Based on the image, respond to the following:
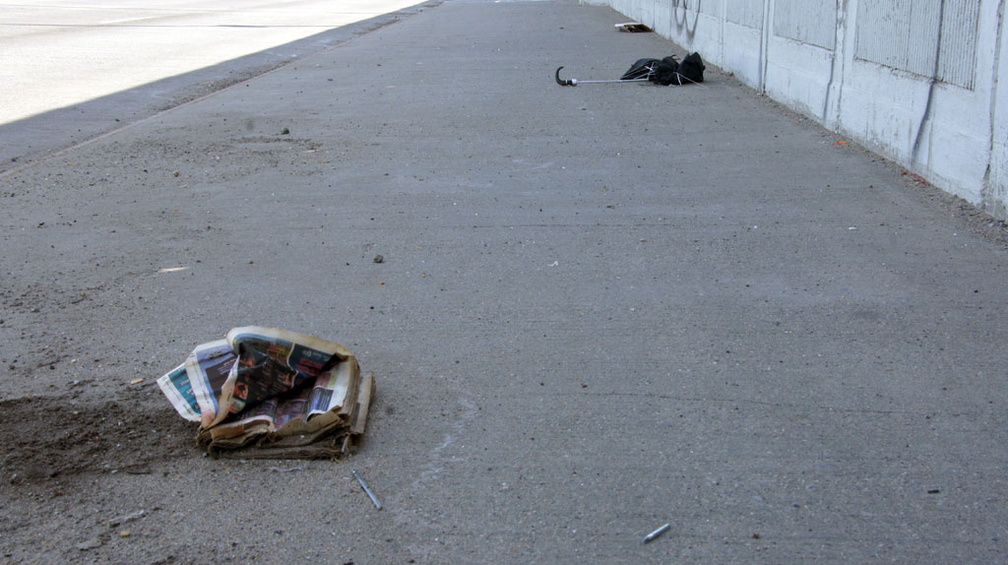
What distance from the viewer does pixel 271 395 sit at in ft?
13.0

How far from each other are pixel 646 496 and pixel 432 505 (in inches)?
30.8

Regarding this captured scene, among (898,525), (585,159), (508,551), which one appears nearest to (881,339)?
(898,525)

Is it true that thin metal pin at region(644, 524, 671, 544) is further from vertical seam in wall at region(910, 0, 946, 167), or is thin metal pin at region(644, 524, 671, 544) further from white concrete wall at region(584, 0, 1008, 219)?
vertical seam in wall at region(910, 0, 946, 167)

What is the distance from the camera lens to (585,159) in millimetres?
8883

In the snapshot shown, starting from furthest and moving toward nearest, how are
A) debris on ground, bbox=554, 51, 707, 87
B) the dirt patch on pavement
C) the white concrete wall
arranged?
→ debris on ground, bbox=554, 51, 707, 87
the white concrete wall
the dirt patch on pavement

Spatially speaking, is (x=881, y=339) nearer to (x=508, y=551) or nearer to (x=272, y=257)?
(x=508, y=551)

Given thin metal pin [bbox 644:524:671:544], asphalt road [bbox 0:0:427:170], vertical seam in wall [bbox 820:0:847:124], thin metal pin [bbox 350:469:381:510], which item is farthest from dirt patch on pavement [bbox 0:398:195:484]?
vertical seam in wall [bbox 820:0:847:124]

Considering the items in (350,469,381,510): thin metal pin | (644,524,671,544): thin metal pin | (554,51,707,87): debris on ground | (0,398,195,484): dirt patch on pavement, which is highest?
(554,51,707,87): debris on ground

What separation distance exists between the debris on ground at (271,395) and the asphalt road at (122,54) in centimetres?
643

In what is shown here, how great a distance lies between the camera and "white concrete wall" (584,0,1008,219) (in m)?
6.59

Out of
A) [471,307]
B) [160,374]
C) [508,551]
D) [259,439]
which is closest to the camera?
[508,551]

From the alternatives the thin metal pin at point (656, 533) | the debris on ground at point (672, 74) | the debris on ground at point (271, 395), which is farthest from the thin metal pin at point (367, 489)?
the debris on ground at point (672, 74)

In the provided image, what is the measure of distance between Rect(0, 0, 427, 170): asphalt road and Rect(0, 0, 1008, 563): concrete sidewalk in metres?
2.04

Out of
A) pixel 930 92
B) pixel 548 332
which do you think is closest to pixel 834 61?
pixel 930 92
